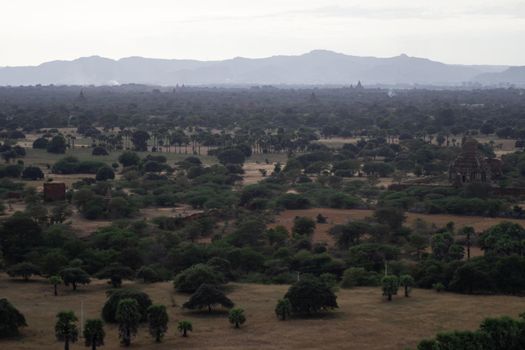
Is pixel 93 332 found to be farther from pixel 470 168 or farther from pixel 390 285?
pixel 470 168

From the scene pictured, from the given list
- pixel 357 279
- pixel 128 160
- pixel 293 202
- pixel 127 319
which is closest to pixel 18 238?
pixel 127 319

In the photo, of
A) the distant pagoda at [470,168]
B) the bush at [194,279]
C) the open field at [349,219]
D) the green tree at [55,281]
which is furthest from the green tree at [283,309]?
the distant pagoda at [470,168]

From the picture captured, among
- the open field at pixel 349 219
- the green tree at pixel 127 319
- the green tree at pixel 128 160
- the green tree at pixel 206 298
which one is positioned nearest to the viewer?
the green tree at pixel 127 319

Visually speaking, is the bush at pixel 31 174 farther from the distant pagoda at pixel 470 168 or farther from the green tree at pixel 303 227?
the distant pagoda at pixel 470 168

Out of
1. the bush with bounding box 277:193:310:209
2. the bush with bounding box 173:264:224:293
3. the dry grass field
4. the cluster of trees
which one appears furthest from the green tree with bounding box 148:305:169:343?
the bush with bounding box 277:193:310:209

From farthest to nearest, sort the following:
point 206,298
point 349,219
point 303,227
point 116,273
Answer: point 349,219, point 303,227, point 116,273, point 206,298

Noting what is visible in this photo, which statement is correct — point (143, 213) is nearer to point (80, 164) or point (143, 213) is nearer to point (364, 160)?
point (80, 164)
